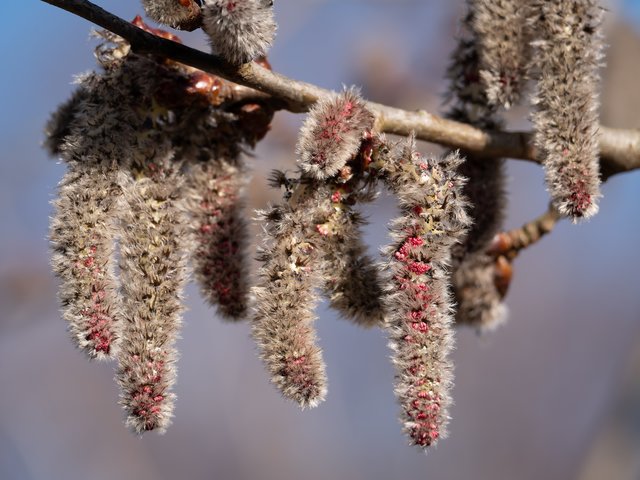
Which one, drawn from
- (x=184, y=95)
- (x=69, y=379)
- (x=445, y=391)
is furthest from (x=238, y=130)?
(x=69, y=379)

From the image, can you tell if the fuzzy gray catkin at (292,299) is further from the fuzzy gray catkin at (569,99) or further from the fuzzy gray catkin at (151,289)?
the fuzzy gray catkin at (569,99)

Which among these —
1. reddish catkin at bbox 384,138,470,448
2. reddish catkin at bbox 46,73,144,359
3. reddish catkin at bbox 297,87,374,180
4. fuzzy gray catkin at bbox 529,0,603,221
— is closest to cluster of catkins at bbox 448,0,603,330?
fuzzy gray catkin at bbox 529,0,603,221

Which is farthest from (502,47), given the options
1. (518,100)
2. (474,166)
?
(474,166)

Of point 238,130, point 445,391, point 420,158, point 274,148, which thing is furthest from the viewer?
point 274,148

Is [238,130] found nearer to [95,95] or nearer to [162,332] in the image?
[95,95]

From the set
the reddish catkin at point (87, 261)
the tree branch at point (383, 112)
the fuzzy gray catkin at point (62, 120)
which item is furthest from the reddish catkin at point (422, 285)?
the fuzzy gray catkin at point (62, 120)

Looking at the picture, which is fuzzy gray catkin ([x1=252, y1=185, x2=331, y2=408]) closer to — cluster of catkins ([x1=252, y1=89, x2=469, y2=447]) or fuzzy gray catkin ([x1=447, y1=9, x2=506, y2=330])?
cluster of catkins ([x1=252, y1=89, x2=469, y2=447])
